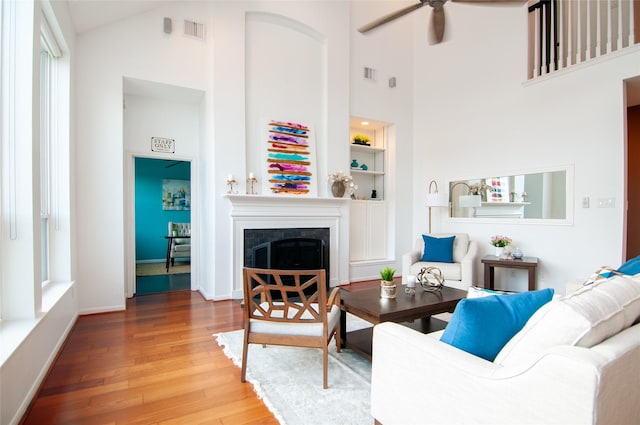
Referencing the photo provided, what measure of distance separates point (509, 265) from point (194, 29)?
16.8 ft

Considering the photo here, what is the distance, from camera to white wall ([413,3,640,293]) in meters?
3.76

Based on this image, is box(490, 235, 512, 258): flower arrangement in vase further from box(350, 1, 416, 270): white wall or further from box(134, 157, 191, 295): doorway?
box(134, 157, 191, 295): doorway

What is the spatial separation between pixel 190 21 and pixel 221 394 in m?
4.32

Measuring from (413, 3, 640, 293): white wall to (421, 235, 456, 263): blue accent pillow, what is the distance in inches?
33.9

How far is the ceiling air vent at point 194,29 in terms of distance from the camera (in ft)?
13.7

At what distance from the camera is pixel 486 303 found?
1269 millimetres

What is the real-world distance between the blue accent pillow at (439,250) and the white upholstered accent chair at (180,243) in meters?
4.82

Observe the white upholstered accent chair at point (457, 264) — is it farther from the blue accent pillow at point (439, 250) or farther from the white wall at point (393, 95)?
the white wall at point (393, 95)

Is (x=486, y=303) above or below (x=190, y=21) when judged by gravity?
below

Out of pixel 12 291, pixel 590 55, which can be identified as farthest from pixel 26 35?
pixel 590 55

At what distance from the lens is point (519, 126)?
463 centimetres

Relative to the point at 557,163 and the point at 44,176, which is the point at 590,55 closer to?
the point at 557,163

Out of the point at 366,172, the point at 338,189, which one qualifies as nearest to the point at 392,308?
the point at 338,189

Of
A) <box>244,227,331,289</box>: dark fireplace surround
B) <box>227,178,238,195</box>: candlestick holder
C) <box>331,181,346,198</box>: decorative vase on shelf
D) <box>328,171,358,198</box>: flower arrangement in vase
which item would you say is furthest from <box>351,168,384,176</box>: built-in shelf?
<box>227,178,238,195</box>: candlestick holder
